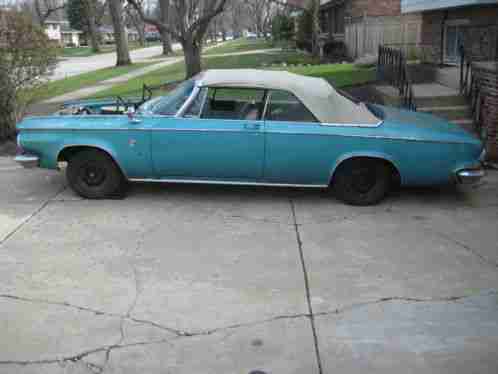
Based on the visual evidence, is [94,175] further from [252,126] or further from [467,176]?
[467,176]

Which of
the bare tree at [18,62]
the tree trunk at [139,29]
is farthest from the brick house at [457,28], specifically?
the tree trunk at [139,29]

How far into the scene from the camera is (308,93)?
6.32 meters

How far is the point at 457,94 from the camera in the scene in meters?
10.3

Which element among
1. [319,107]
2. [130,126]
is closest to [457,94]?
[319,107]

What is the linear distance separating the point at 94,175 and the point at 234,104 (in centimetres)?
184

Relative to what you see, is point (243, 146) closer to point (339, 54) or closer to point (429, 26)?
point (429, 26)

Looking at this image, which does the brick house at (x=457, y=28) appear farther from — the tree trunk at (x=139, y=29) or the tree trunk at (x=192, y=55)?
the tree trunk at (x=139, y=29)

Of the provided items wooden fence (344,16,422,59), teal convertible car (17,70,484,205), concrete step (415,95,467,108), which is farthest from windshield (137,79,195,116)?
wooden fence (344,16,422,59)

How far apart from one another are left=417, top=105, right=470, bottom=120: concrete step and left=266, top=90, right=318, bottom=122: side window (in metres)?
4.35

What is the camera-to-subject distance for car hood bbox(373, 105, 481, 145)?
614 centimetres

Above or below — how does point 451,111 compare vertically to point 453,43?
below

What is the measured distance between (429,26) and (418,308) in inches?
573

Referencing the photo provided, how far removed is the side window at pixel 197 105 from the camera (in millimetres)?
6250

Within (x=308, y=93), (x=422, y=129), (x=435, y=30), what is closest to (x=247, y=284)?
(x=308, y=93)
